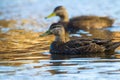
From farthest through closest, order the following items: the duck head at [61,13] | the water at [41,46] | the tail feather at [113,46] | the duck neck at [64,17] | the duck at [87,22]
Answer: the duck neck at [64,17] → the duck head at [61,13] → the duck at [87,22] → the tail feather at [113,46] → the water at [41,46]

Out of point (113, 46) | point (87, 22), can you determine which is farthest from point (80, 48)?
point (87, 22)

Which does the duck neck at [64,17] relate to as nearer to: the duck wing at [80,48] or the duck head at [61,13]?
the duck head at [61,13]

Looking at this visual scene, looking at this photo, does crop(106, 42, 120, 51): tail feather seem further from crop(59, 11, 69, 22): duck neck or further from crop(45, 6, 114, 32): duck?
crop(59, 11, 69, 22): duck neck

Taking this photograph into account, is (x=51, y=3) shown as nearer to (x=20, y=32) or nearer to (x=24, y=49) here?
(x=20, y=32)

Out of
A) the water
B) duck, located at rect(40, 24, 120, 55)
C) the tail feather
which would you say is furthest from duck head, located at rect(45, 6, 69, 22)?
the tail feather

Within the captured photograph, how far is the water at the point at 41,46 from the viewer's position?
11.5 m

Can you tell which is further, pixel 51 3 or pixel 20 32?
pixel 51 3

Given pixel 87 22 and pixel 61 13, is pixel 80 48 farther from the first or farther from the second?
pixel 61 13

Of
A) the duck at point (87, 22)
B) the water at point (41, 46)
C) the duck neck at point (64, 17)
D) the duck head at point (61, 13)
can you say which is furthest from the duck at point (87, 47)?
the duck neck at point (64, 17)

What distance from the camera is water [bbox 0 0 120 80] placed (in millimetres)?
11469

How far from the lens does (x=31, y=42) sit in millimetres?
15992

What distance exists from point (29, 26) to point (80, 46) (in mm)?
5469

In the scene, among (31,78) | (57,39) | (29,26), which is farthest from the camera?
(29,26)

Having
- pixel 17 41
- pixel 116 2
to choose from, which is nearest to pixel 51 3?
pixel 116 2
